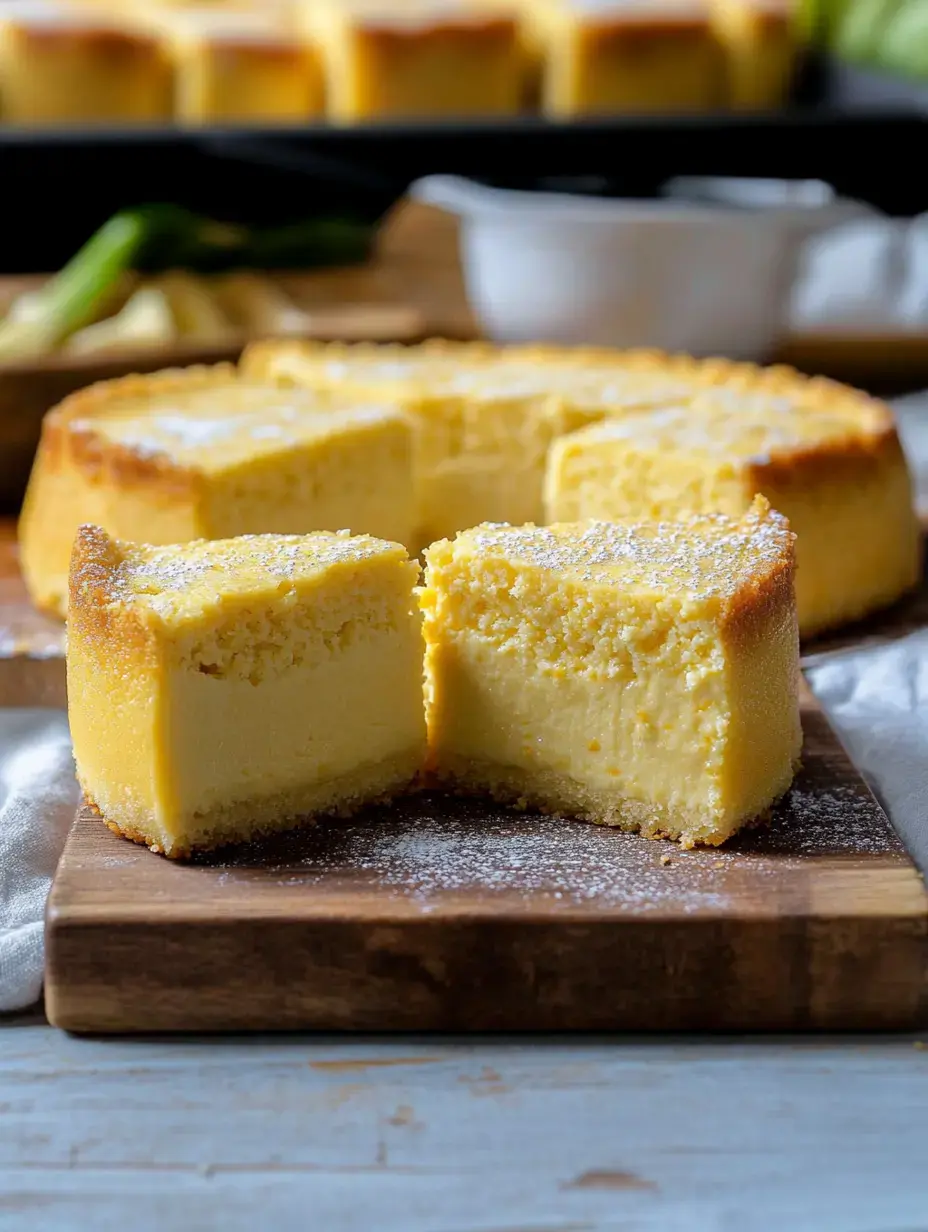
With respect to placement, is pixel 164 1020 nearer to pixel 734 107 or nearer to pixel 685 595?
pixel 685 595

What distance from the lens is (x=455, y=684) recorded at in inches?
92.4

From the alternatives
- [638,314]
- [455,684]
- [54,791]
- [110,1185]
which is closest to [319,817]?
[455,684]

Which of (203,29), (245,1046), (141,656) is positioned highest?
(203,29)

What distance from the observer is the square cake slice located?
210 centimetres

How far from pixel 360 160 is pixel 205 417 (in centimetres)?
233

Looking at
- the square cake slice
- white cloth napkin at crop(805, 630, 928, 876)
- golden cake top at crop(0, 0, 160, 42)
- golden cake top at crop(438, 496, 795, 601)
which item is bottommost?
white cloth napkin at crop(805, 630, 928, 876)

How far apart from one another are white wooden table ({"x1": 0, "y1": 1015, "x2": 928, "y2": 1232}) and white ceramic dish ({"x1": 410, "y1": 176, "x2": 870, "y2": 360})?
98.0 inches

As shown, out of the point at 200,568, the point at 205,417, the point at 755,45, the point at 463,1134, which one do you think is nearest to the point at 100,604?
the point at 200,568

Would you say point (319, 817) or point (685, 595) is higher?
point (685, 595)

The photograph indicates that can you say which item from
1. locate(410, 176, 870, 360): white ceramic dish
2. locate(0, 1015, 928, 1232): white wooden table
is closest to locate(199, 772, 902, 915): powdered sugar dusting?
locate(0, 1015, 928, 1232): white wooden table

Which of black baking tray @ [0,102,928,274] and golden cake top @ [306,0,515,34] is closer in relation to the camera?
black baking tray @ [0,102,928,274]

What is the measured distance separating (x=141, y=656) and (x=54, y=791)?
48cm

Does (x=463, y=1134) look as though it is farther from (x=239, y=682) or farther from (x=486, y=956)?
(x=239, y=682)

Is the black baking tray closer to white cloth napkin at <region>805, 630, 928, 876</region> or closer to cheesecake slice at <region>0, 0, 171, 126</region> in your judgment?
cheesecake slice at <region>0, 0, 171, 126</region>
